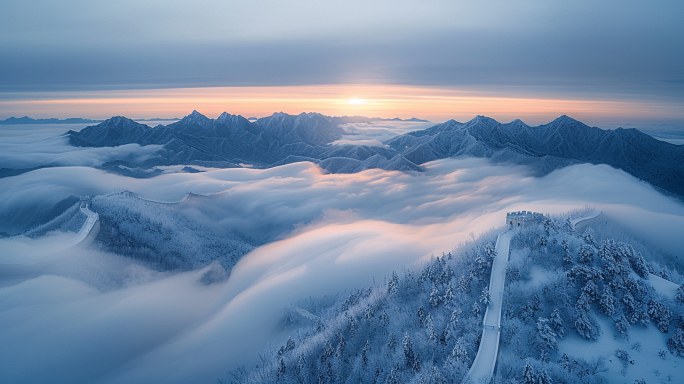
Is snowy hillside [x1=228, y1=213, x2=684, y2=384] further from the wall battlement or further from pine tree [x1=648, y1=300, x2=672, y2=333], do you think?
the wall battlement

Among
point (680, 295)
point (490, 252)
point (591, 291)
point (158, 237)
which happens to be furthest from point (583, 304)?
point (158, 237)

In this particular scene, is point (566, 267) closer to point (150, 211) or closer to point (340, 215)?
point (150, 211)

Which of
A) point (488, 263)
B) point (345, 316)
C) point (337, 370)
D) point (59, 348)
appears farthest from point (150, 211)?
point (488, 263)

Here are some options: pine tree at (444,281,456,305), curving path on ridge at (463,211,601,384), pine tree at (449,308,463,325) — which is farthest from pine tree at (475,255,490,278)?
pine tree at (449,308,463,325)

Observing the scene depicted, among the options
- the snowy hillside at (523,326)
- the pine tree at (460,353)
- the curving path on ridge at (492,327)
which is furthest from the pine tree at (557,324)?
the pine tree at (460,353)

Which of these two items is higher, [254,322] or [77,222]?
[77,222]

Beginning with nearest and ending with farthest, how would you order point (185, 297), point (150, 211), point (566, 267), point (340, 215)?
point (566, 267) < point (185, 297) < point (150, 211) < point (340, 215)
